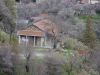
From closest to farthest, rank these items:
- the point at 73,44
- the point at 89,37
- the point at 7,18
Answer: the point at 73,44 → the point at 89,37 → the point at 7,18

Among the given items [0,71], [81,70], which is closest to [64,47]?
[81,70]

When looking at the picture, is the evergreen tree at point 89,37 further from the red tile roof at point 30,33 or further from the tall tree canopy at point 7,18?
the tall tree canopy at point 7,18

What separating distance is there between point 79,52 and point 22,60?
133 inches

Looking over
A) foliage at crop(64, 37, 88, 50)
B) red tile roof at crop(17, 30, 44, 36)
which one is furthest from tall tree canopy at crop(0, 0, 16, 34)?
foliage at crop(64, 37, 88, 50)

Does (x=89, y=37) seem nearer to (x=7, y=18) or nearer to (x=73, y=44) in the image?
(x=73, y=44)

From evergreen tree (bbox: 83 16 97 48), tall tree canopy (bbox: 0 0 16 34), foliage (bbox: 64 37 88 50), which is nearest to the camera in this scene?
foliage (bbox: 64 37 88 50)

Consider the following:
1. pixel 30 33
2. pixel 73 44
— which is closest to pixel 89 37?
pixel 73 44

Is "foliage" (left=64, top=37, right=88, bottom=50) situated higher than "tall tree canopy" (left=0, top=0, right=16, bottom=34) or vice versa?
"tall tree canopy" (left=0, top=0, right=16, bottom=34)

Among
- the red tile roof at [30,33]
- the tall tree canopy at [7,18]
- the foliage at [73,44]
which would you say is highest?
the tall tree canopy at [7,18]

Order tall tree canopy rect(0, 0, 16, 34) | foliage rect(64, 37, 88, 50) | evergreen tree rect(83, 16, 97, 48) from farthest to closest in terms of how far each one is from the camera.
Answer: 1. tall tree canopy rect(0, 0, 16, 34)
2. evergreen tree rect(83, 16, 97, 48)
3. foliage rect(64, 37, 88, 50)

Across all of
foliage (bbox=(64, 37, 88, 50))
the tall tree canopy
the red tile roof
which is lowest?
foliage (bbox=(64, 37, 88, 50))

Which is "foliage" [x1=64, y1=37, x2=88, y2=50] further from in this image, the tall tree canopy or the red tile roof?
the tall tree canopy

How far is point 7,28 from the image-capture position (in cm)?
2166

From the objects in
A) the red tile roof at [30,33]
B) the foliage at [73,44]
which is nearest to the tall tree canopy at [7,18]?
the red tile roof at [30,33]
